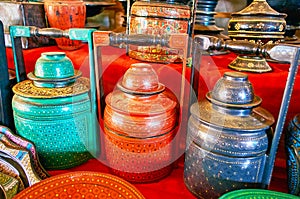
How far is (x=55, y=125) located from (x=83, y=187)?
Answer: 18 centimetres

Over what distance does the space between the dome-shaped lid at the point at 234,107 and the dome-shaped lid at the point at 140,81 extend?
121mm

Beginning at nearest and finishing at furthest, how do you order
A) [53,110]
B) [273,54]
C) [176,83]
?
1. [273,54]
2. [53,110]
3. [176,83]

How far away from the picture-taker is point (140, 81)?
576 mm

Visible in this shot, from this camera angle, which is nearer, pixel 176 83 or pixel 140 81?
pixel 140 81

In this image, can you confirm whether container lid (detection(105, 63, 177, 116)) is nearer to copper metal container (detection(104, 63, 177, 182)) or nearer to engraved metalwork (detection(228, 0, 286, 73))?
copper metal container (detection(104, 63, 177, 182))

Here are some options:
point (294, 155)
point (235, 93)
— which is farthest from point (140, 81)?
point (294, 155)

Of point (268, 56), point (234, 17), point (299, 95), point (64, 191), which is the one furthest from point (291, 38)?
point (64, 191)

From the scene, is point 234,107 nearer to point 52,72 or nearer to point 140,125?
point 140,125

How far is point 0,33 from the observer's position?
689mm

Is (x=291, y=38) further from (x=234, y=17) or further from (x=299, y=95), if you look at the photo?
(x=299, y=95)

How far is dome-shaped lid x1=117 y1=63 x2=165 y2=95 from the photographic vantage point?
574mm

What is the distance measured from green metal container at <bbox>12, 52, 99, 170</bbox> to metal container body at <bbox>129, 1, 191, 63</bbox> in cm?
33

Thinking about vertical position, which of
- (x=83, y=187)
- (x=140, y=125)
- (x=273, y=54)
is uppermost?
(x=273, y=54)

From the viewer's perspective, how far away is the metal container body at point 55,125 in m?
0.61
